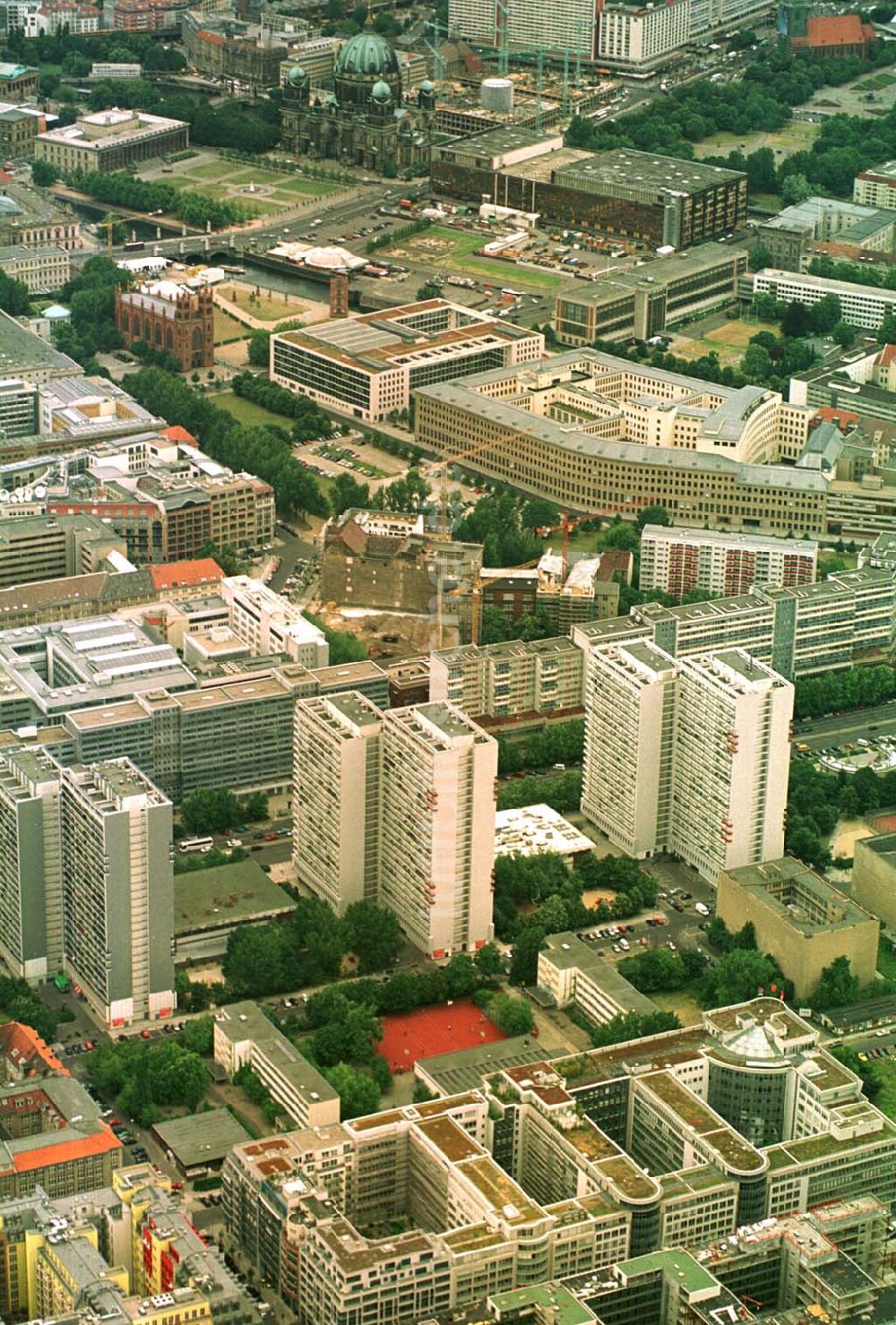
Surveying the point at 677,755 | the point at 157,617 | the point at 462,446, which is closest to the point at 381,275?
the point at 462,446

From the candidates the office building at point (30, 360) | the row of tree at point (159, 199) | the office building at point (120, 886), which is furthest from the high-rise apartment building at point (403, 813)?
the row of tree at point (159, 199)

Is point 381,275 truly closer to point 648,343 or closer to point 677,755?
point 648,343

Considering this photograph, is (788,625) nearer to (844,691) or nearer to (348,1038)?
(844,691)

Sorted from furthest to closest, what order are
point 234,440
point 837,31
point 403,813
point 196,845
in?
point 837,31
point 234,440
point 196,845
point 403,813

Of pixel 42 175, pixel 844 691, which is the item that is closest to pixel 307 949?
pixel 844 691

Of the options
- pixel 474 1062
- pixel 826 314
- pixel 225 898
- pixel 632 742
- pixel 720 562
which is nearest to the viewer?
pixel 474 1062

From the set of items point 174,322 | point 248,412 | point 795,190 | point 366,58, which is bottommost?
point 248,412
